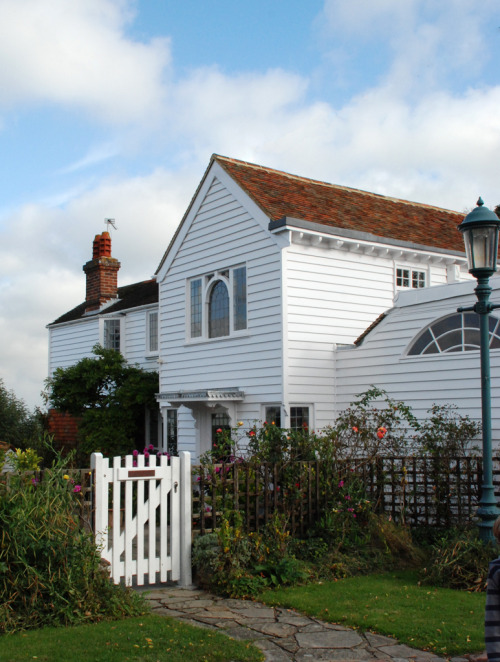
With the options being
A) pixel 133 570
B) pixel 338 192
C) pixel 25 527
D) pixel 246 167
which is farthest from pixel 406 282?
pixel 25 527

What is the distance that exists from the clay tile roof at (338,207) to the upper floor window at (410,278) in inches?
28.2

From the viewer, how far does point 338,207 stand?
56.4 ft

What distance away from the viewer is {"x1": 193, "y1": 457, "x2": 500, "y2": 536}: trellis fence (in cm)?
938

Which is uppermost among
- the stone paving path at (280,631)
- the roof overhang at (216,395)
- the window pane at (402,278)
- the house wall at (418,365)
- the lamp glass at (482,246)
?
the window pane at (402,278)

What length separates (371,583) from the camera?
Answer: 8.53 m

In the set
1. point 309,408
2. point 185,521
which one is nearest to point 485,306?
point 185,521

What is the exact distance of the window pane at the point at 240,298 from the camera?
52.4 ft

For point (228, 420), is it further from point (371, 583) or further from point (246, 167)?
point (371, 583)

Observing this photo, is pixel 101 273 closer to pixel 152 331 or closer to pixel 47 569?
pixel 152 331

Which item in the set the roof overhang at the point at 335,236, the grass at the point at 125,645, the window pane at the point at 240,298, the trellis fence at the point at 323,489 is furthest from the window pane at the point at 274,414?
the grass at the point at 125,645

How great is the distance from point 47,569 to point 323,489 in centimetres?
469

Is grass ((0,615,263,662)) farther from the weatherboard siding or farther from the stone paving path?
the weatherboard siding

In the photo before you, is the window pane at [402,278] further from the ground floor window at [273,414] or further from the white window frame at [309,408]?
the ground floor window at [273,414]

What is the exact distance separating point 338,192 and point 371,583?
12.1 m
